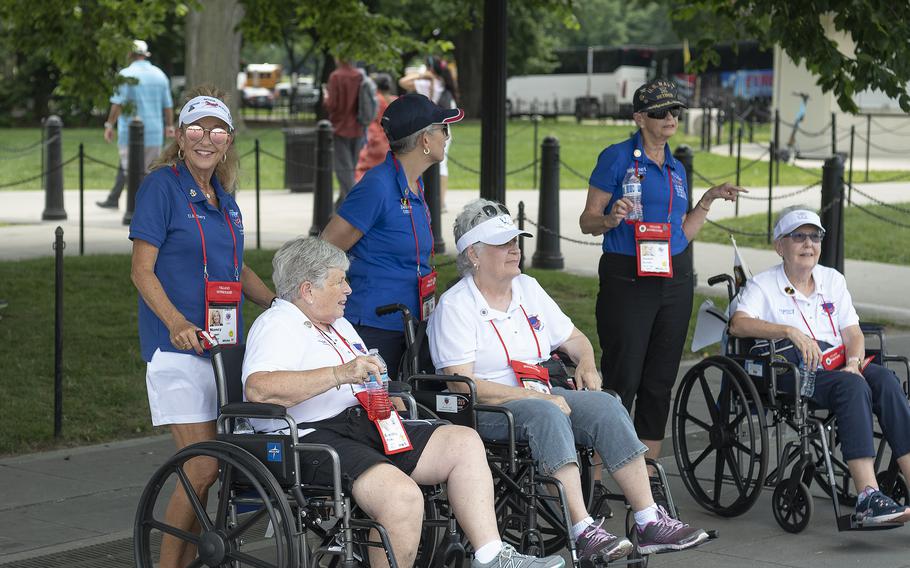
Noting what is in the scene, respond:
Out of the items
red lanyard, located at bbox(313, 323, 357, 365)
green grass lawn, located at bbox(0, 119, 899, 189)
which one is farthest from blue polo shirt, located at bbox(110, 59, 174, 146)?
red lanyard, located at bbox(313, 323, 357, 365)

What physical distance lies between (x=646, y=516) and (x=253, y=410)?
1.58 meters

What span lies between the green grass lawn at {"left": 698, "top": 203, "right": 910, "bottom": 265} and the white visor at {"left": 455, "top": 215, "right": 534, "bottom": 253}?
32.5 ft

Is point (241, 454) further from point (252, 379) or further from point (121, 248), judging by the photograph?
point (121, 248)

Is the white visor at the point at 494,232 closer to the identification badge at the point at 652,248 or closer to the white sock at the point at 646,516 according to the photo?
the identification badge at the point at 652,248

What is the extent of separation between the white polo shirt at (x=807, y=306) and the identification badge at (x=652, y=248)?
18.9 inches

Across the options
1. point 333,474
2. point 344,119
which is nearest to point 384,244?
point 333,474

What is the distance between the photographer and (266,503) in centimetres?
454

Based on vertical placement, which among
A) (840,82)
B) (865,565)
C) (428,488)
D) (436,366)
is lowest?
(865,565)

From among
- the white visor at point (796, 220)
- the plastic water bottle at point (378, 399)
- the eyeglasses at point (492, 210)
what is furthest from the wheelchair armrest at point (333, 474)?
the white visor at point (796, 220)

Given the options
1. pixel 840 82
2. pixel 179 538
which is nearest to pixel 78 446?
pixel 179 538

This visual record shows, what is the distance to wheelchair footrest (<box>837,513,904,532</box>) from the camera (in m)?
5.93

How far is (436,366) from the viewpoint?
224 inches

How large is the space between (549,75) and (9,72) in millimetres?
23764

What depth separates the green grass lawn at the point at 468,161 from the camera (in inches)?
883
